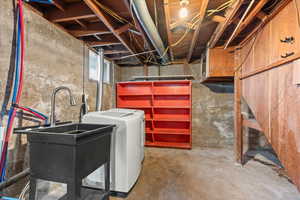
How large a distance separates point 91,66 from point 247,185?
337 centimetres

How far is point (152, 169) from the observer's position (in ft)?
7.77

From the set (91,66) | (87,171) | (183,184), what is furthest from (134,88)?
(87,171)

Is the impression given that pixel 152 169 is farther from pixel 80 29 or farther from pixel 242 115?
pixel 80 29

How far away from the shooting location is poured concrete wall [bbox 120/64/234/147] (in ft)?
11.6

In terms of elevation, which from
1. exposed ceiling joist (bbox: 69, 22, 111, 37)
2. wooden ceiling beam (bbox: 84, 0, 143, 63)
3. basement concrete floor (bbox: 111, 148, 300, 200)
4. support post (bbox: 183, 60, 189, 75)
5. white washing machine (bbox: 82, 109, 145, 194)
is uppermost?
exposed ceiling joist (bbox: 69, 22, 111, 37)

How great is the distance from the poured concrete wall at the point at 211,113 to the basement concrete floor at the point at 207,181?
79 centimetres

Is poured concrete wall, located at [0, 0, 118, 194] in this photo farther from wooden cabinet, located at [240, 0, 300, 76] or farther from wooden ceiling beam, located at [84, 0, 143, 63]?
wooden cabinet, located at [240, 0, 300, 76]

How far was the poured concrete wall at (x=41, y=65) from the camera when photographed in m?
1.32

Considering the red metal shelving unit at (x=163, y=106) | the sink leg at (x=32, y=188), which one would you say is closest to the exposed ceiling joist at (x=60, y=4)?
the sink leg at (x=32, y=188)

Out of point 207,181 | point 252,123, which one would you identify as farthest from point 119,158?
point 252,123

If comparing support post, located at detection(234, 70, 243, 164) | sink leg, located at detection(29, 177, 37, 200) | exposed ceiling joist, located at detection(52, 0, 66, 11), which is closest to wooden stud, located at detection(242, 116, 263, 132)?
support post, located at detection(234, 70, 243, 164)

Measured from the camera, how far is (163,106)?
3.49 meters

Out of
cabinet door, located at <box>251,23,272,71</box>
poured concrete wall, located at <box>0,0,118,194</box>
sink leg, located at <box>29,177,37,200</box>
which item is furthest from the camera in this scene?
cabinet door, located at <box>251,23,272,71</box>

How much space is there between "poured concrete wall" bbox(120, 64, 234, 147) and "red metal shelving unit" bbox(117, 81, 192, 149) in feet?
1.08
